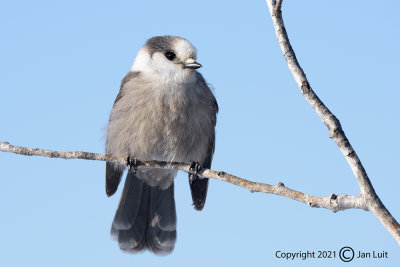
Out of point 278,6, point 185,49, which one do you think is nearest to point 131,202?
point 185,49

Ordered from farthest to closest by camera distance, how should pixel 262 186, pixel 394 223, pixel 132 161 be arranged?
1. pixel 132 161
2. pixel 262 186
3. pixel 394 223

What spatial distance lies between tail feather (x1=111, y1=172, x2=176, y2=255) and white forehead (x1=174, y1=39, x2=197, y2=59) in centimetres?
119

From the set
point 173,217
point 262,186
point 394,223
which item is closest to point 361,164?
point 394,223

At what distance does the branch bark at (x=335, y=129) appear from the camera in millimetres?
2244

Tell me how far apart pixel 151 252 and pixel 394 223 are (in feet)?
9.28

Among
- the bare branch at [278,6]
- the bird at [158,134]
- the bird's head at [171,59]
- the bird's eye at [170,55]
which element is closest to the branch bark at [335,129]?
the bare branch at [278,6]

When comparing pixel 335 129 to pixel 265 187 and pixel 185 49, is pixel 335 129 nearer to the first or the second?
pixel 265 187

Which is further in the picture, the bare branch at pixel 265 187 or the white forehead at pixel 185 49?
the white forehead at pixel 185 49

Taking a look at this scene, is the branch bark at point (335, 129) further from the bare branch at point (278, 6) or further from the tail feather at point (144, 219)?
the tail feather at point (144, 219)

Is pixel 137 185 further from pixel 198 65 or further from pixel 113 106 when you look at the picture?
pixel 198 65

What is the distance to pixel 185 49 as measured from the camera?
13.6 ft

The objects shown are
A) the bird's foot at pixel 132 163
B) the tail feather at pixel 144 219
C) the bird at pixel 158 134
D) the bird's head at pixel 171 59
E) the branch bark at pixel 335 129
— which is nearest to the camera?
the branch bark at pixel 335 129

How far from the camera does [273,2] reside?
2.68m

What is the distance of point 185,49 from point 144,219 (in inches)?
62.1
